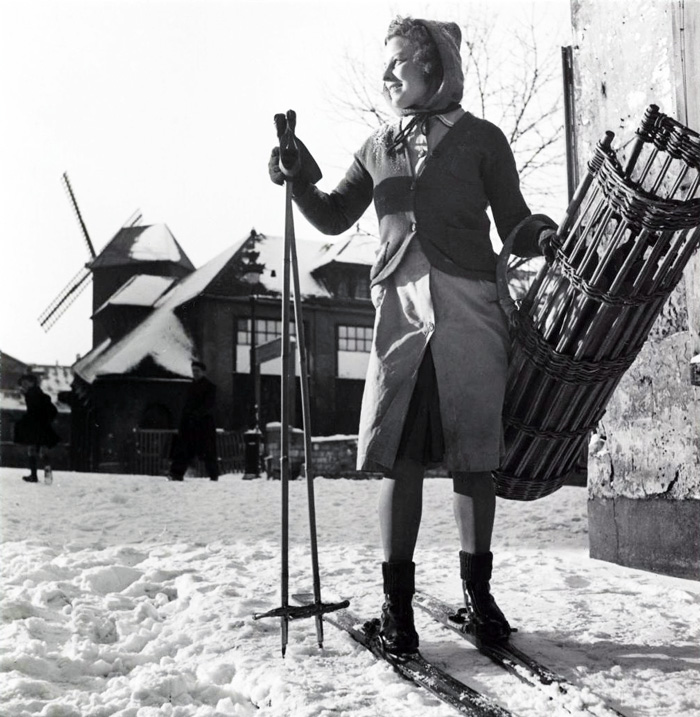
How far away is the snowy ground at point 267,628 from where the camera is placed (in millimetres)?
1971

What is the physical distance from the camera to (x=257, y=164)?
4984 millimetres

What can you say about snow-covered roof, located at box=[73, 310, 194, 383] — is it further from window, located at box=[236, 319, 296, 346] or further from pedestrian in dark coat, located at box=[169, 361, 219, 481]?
pedestrian in dark coat, located at box=[169, 361, 219, 481]

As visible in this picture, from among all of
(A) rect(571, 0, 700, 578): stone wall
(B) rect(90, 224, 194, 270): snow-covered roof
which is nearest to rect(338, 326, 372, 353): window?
(B) rect(90, 224, 194, 270): snow-covered roof

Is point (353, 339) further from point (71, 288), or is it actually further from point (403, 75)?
point (403, 75)

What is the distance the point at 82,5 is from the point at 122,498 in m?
4.31

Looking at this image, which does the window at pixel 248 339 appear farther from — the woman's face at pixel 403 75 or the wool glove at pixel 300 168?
the woman's face at pixel 403 75

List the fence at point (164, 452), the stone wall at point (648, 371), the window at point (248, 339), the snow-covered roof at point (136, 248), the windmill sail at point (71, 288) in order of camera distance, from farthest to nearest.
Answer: the window at point (248, 339) → the snow-covered roof at point (136, 248) → the fence at point (164, 452) → the windmill sail at point (71, 288) → the stone wall at point (648, 371)

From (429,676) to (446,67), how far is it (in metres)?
1.73

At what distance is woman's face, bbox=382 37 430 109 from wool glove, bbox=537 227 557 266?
0.55m

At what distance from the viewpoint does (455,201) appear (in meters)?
2.42

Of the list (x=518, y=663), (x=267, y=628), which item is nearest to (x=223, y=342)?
(x=267, y=628)

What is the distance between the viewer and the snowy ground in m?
1.97

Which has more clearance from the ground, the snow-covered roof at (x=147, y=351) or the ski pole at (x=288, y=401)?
the snow-covered roof at (x=147, y=351)

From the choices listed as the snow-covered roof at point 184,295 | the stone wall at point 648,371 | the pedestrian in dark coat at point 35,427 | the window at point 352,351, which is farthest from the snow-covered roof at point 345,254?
the stone wall at point 648,371
